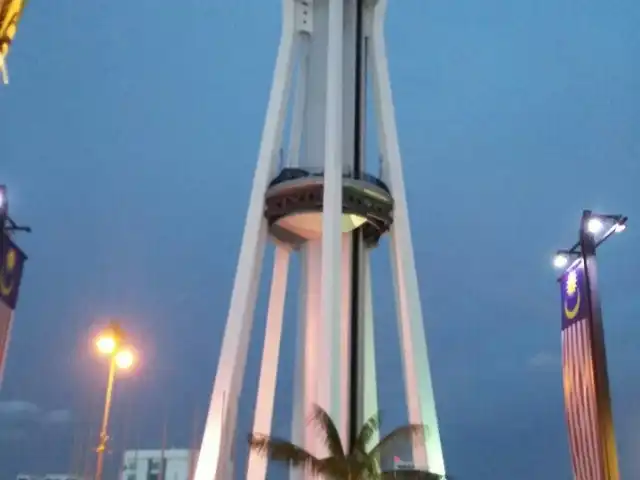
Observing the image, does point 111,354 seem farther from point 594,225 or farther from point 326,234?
point 594,225

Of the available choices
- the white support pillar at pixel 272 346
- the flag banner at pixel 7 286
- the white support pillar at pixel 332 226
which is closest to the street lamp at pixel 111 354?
the white support pillar at pixel 332 226

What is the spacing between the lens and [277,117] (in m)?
34.9

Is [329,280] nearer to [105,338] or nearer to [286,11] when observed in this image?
[286,11]

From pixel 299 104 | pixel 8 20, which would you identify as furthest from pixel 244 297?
pixel 8 20

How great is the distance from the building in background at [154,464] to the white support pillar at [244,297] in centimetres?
2501

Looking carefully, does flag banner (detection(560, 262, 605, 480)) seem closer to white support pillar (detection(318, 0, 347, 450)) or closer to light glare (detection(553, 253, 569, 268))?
light glare (detection(553, 253, 569, 268))

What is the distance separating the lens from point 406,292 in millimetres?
33094

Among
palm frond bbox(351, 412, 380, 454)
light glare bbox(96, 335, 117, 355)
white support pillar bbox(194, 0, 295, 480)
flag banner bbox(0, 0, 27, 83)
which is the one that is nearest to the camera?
flag banner bbox(0, 0, 27, 83)

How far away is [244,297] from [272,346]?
3742 millimetres

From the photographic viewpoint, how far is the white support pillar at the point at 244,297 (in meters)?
30.3

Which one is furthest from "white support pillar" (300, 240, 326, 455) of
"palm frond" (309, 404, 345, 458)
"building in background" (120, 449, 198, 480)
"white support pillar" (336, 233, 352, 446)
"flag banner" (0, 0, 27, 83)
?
"building in background" (120, 449, 198, 480)

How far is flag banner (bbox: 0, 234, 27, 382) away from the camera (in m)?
34.9

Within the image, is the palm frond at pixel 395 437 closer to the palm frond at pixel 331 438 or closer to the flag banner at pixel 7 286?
the palm frond at pixel 331 438

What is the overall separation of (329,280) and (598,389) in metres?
9.60
